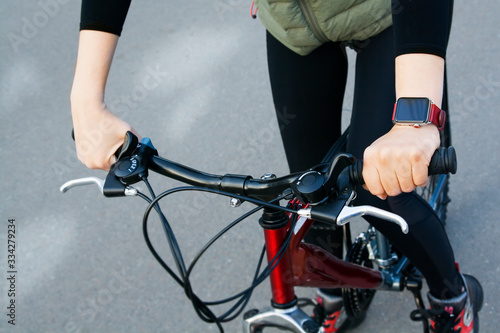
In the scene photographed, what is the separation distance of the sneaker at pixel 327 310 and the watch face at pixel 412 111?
1266 millimetres

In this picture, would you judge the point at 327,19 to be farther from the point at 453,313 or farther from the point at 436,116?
the point at 453,313

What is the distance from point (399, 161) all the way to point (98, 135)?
79 centimetres

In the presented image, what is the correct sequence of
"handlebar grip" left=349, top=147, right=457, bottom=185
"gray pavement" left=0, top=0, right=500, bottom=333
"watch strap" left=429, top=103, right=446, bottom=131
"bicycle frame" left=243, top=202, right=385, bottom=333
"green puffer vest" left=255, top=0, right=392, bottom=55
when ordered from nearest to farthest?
"handlebar grip" left=349, top=147, right=457, bottom=185 → "watch strap" left=429, top=103, right=446, bottom=131 → "bicycle frame" left=243, top=202, right=385, bottom=333 → "green puffer vest" left=255, top=0, right=392, bottom=55 → "gray pavement" left=0, top=0, right=500, bottom=333

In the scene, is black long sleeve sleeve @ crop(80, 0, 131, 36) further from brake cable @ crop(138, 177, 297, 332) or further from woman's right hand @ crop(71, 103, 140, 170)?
brake cable @ crop(138, 177, 297, 332)

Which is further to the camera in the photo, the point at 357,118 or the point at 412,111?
the point at 357,118

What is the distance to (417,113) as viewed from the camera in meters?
1.25

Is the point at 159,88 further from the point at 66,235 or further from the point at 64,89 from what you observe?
the point at 66,235

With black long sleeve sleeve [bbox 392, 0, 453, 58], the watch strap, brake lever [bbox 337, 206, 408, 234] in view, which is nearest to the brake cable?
brake lever [bbox 337, 206, 408, 234]

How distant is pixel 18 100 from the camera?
457cm

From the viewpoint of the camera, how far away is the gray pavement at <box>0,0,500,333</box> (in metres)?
2.89

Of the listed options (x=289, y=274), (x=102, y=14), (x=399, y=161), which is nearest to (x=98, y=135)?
(x=102, y=14)

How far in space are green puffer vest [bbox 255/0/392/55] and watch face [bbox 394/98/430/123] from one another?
1.64ft

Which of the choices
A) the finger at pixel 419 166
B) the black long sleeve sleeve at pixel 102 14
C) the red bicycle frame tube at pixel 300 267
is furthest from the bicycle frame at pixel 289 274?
the black long sleeve sleeve at pixel 102 14

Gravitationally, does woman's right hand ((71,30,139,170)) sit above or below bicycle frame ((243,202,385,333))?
above
